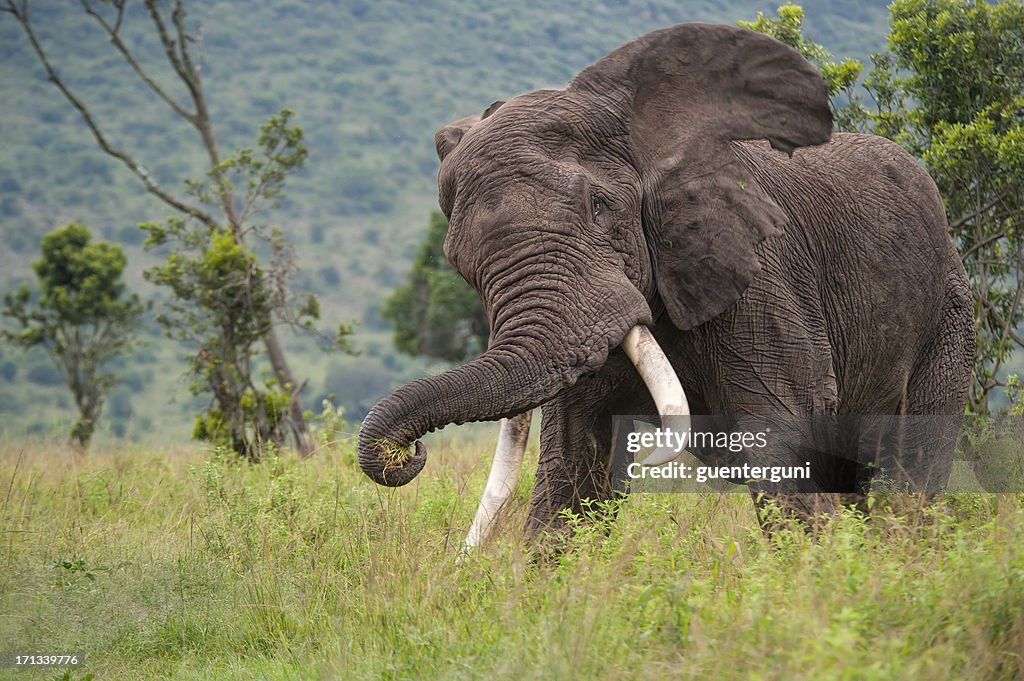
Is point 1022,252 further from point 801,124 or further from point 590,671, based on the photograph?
point 590,671

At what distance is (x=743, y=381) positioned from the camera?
5965mm

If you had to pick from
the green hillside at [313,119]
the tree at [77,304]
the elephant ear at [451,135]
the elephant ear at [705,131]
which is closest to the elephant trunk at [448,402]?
the elephant ear at [705,131]

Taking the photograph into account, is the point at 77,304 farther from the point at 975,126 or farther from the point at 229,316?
the point at 975,126

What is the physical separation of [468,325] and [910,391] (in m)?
24.0

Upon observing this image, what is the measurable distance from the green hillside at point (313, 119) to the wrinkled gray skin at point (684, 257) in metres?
44.3

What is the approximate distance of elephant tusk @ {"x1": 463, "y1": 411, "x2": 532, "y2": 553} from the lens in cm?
617

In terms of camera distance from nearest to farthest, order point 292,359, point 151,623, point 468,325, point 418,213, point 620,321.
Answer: point 620,321 < point 151,623 < point 468,325 < point 292,359 < point 418,213

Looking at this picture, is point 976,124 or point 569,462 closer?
point 569,462

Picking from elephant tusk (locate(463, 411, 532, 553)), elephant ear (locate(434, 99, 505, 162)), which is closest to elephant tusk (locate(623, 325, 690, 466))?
elephant tusk (locate(463, 411, 532, 553))

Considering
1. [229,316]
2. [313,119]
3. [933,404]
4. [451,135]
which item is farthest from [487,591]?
[313,119]

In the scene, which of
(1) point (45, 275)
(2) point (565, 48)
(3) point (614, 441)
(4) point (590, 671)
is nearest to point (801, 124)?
(3) point (614, 441)

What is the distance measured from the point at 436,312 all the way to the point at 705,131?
2657 cm

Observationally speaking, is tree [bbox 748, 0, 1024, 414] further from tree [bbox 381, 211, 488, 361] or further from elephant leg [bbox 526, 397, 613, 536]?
tree [bbox 381, 211, 488, 361]

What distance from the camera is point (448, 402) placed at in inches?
199
